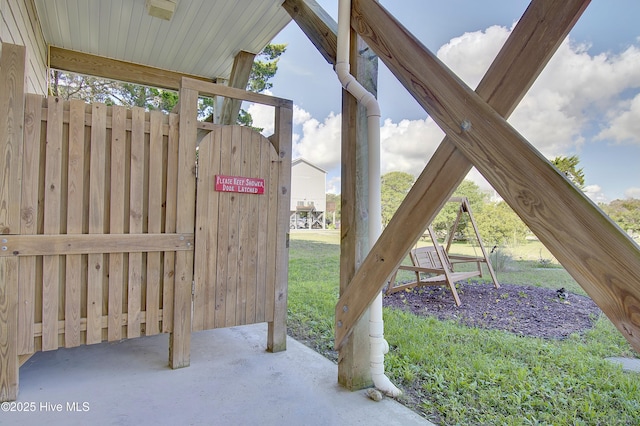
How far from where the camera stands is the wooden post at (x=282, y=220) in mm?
2725

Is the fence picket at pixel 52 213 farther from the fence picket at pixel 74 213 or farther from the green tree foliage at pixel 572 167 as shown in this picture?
the green tree foliage at pixel 572 167

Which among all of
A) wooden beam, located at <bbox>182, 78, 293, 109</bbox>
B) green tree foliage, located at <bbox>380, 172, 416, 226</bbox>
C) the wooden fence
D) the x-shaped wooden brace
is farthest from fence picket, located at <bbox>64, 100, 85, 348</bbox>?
green tree foliage, located at <bbox>380, 172, 416, 226</bbox>

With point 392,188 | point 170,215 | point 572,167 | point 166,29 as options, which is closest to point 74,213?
point 170,215

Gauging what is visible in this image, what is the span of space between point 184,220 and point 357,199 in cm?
127

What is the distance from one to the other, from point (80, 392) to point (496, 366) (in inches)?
106

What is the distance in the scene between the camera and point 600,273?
94 cm

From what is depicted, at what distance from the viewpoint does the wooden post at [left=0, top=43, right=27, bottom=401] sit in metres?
1.93

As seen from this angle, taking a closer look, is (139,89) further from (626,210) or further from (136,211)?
(626,210)

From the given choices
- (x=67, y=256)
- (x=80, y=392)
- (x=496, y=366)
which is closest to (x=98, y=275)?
(x=67, y=256)

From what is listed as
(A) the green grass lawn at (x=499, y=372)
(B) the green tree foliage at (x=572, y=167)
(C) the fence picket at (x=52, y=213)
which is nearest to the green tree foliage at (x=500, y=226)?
(B) the green tree foliage at (x=572, y=167)

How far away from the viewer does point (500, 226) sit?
6852 millimetres

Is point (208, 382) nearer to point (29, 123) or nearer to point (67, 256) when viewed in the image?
point (67, 256)

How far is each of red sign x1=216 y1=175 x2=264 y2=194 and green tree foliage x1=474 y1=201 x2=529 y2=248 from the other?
19.0ft

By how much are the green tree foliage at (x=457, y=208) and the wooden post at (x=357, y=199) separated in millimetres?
5086
